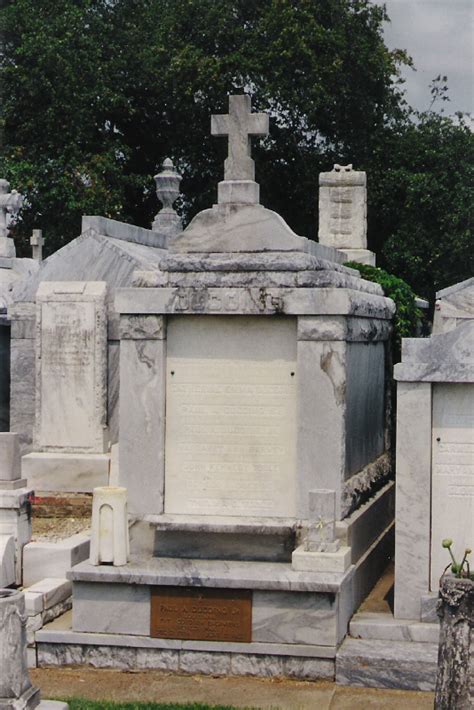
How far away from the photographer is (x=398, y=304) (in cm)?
1076

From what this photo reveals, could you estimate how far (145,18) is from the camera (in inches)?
1103

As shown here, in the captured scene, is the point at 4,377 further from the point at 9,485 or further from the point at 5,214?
the point at 9,485

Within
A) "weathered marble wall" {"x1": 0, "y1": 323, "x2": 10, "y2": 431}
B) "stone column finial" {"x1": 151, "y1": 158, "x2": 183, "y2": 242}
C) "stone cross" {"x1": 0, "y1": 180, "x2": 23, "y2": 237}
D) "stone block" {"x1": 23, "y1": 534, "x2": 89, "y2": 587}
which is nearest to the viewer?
"stone block" {"x1": 23, "y1": 534, "x2": 89, "y2": 587}

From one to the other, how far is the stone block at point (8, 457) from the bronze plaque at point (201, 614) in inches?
76.1

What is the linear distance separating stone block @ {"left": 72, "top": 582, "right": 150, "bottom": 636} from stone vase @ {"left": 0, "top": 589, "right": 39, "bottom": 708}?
1663mm

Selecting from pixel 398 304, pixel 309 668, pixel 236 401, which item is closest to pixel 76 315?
pixel 398 304

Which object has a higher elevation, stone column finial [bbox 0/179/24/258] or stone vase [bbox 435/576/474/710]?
stone column finial [bbox 0/179/24/258]

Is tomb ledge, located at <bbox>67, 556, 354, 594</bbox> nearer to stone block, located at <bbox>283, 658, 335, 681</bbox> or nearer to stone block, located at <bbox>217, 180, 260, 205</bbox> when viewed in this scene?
stone block, located at <bbox>283, 658, 335, 681</bbox>

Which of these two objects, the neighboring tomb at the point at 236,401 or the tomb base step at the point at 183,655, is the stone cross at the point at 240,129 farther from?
the tomb base step at the point at 183,655

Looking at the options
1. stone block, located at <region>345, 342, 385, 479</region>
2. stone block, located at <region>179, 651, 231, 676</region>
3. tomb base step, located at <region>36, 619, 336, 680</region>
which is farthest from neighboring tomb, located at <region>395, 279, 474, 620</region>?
stone block, located at <region>179, 651, 231, 676</region>

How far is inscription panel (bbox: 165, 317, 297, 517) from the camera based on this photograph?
786 cm

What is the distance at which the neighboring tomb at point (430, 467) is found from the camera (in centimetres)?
739

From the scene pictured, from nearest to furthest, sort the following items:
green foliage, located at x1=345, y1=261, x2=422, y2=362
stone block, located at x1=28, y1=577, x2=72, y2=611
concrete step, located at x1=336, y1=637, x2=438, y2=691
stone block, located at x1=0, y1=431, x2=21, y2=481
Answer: concrete step, located at x1=336, y1=637, x2=438, y2=691
stone block, located at x1=28, y1=577, x2=72, y2=611
stone block, located at x1=0, y1=431, x2=21, y2=481
green foliage, located at x1=345, y1=261, x2=422, y2=362

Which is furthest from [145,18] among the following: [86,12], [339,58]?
[339,58]
